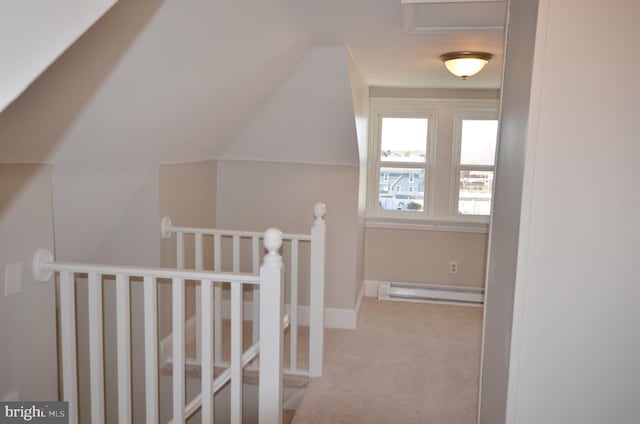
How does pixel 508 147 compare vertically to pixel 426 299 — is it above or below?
above

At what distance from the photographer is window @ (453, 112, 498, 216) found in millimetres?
5090

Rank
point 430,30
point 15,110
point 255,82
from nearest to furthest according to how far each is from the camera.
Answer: point 15,110
point 430,30
point 255,82

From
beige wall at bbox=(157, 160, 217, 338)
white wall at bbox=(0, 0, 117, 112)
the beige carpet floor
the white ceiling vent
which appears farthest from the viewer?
beige wall at bbox=(157, 160, 217, 338)

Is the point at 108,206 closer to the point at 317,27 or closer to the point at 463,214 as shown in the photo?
the point at 317,27

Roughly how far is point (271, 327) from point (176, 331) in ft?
1.22

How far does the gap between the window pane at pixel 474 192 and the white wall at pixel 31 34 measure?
445 cm

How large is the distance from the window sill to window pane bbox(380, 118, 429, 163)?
1.94ft

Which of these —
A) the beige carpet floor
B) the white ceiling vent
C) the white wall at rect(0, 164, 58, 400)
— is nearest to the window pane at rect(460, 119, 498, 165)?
the beige carpet floor

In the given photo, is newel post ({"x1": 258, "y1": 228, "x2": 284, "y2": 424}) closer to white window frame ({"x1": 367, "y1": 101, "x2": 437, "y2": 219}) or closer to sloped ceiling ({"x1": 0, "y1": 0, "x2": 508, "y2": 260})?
sloped ceiling ({"x1": 0, "y1": 0, "x2": 508, "y2": 260})

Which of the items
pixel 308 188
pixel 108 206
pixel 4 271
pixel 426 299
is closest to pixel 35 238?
pixel 4 271

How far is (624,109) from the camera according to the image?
1512 millimetres

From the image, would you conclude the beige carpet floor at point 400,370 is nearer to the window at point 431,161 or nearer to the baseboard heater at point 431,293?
the baseboard heater at point 431,293

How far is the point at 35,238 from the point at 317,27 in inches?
71.8

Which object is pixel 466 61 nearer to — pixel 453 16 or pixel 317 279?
pixel 453 16
